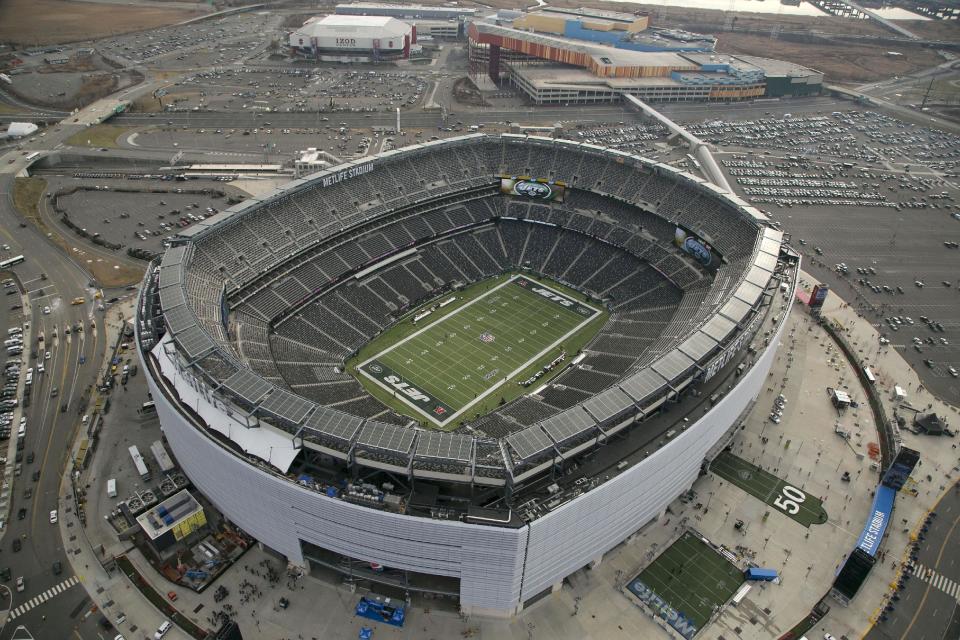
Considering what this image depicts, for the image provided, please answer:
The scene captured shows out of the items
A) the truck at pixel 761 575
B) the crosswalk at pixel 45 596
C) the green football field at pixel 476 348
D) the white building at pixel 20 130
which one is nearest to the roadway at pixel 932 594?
the truck at pixel 761 575

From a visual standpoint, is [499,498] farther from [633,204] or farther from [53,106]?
[53,106]

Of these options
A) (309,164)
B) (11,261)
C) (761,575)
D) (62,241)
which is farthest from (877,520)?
(62,241)

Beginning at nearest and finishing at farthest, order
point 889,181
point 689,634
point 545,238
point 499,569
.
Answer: point 499,569
point 689,634
point 545,238
point 889,181

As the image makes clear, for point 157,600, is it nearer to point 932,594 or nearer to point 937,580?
point 932,594

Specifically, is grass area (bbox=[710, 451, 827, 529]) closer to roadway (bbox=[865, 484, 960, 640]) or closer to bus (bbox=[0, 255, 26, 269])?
roadway (bbox=[865, 484, 960, 640])

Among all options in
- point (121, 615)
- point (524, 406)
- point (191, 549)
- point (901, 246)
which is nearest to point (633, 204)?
point (524, 406)

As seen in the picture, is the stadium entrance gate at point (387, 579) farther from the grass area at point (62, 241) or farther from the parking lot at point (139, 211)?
the parking lot at point (139, 211)

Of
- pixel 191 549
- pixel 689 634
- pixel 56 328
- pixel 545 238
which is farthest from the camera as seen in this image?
pixel 545 238
